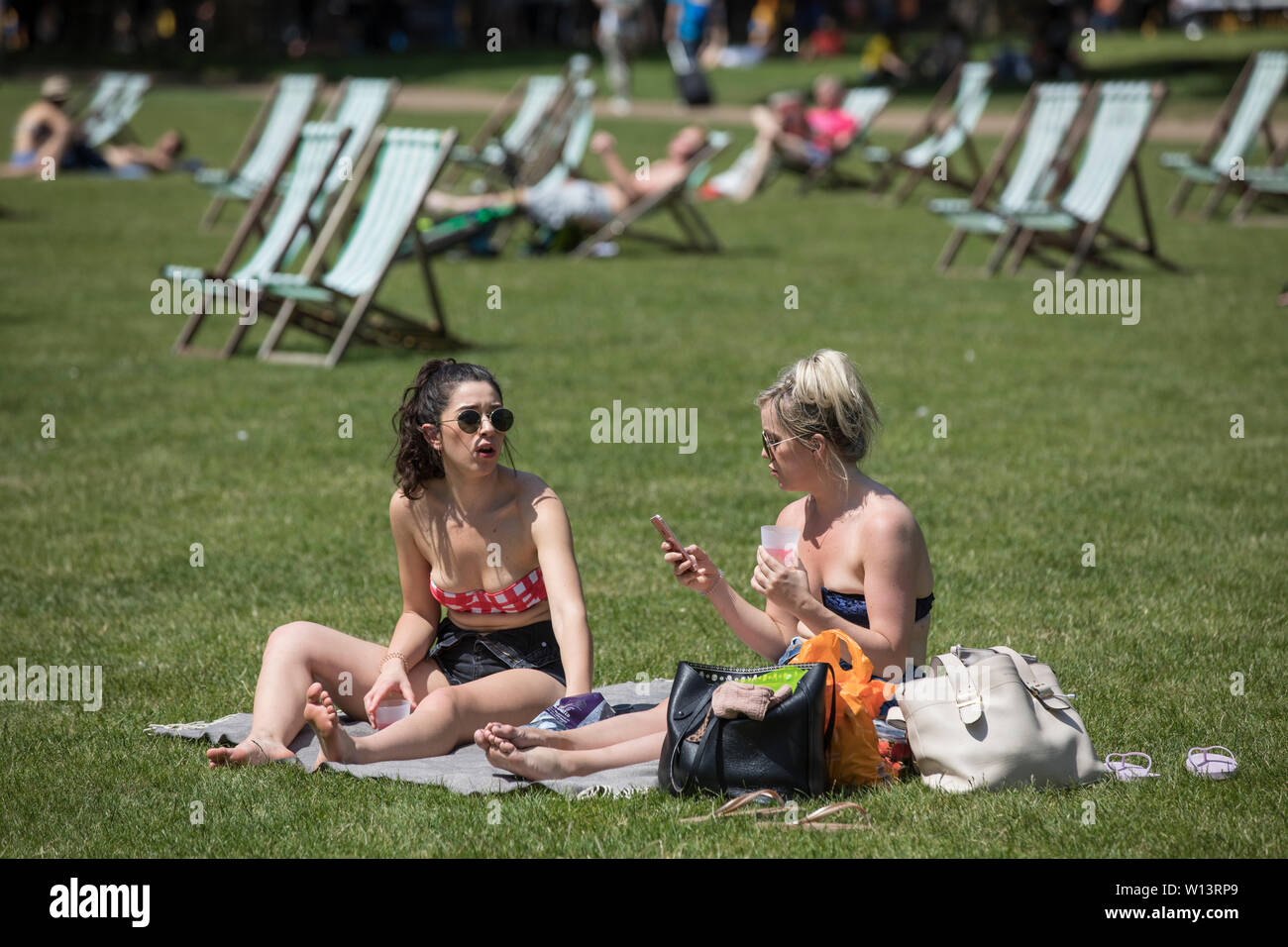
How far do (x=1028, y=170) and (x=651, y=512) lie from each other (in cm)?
781

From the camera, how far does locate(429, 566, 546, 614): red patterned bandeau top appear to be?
4453 mm

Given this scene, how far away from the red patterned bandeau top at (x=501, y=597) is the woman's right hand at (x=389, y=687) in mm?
239

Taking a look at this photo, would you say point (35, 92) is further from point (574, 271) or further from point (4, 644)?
point (4, 644)

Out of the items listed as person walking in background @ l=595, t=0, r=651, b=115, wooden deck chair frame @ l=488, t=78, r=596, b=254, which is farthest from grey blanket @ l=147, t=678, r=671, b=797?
person walking in background @ l=595, t=0, r=651, b=115

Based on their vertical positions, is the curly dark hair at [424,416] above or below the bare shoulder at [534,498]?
above

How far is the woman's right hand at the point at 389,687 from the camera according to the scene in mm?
4344

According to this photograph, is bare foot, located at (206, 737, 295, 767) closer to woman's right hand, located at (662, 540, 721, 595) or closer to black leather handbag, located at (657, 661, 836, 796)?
black leather handbag, located at (657, 661, 836, 796)

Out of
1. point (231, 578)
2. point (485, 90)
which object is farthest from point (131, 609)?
point (485, 90)

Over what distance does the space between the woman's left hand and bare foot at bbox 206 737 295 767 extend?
1.41m

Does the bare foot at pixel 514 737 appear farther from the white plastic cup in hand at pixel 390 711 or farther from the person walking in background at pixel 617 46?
the person walking in background at pixel 617 46

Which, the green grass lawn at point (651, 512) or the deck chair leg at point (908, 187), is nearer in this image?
the green grass lawn at point (651, 512)

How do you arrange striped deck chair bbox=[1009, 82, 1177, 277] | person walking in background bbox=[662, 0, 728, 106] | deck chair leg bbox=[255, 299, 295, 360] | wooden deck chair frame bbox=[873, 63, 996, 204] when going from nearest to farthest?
deck chair leg bbox=[255, 299, 295, 360] → striped deck chair bbox=[1009, 82, 1177, 277] → wooden deck chair frame bbox=[873, 63, 996, 204] → person walking in background bbox=[662, 0, 728, 106]

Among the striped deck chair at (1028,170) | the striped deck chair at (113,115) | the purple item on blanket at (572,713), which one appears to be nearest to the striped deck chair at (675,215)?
the striped deck chair at (1028,170)

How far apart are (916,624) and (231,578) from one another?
9.72 feet
